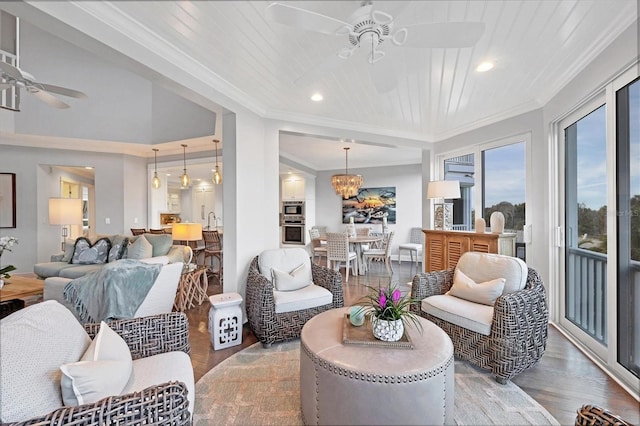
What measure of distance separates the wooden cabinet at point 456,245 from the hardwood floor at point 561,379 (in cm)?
95

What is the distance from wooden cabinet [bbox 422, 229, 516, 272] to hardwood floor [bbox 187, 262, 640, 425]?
951 mm

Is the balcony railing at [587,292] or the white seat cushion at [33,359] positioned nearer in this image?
the white seat cushion at [33,359]

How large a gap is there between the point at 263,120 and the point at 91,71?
3.28m

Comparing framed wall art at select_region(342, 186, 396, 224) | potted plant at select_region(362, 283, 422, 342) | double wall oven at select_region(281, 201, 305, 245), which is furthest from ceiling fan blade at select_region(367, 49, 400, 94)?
double wall oven at select_region(281, 201, 305, 245)

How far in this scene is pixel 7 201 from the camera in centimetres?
130

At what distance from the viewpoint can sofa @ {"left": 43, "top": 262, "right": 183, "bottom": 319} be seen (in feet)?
8.96

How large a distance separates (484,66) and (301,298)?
2.64 metres

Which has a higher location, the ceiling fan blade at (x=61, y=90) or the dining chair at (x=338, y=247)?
the ceiling fan blade at (x=61, y=90)

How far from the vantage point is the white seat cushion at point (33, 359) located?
991mm

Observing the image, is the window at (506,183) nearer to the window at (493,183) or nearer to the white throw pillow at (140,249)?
the window at (493,183)

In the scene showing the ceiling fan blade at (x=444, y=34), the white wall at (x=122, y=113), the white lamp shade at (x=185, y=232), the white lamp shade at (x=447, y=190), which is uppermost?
the white wall at (x=122, y=113)

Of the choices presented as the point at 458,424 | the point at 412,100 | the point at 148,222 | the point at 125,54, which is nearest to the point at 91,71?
the point at 148,222

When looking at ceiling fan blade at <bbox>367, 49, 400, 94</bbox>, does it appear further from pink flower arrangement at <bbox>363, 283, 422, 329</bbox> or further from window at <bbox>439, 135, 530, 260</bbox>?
window at <bbox>439, 135, 530, 260</bbox>

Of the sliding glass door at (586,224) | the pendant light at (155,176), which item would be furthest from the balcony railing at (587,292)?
the pendant light at (155,176)
